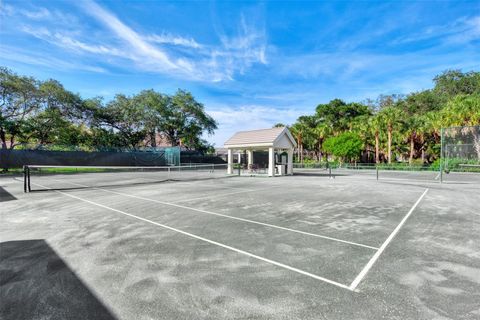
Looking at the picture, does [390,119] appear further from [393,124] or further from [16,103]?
[16,103]

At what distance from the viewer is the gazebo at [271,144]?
82.3 ft

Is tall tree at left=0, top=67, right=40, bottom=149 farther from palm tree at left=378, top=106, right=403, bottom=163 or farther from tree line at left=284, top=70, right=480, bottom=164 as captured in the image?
palm tree at left=378, top=106, right=403, bottom=163

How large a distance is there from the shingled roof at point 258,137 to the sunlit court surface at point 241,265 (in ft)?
55.8

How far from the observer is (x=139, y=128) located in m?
47.3

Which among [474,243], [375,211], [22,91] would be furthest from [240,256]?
[22,91]

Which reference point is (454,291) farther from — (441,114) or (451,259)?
(441,114)

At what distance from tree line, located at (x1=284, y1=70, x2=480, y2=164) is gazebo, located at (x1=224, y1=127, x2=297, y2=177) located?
2105 cm

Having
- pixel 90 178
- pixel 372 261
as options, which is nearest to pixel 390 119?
pixel 90 178

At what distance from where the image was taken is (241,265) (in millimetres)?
4402

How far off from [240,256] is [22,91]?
135 ft

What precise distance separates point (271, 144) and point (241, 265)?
67.3ft

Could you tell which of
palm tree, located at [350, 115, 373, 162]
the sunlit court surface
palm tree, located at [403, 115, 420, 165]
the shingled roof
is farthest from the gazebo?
palm tree, located at [403, 115, 420, 165]

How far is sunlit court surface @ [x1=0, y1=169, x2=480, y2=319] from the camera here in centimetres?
316

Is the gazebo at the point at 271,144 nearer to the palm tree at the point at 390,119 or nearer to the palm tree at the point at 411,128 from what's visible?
the palm tree at the point at 390,119
